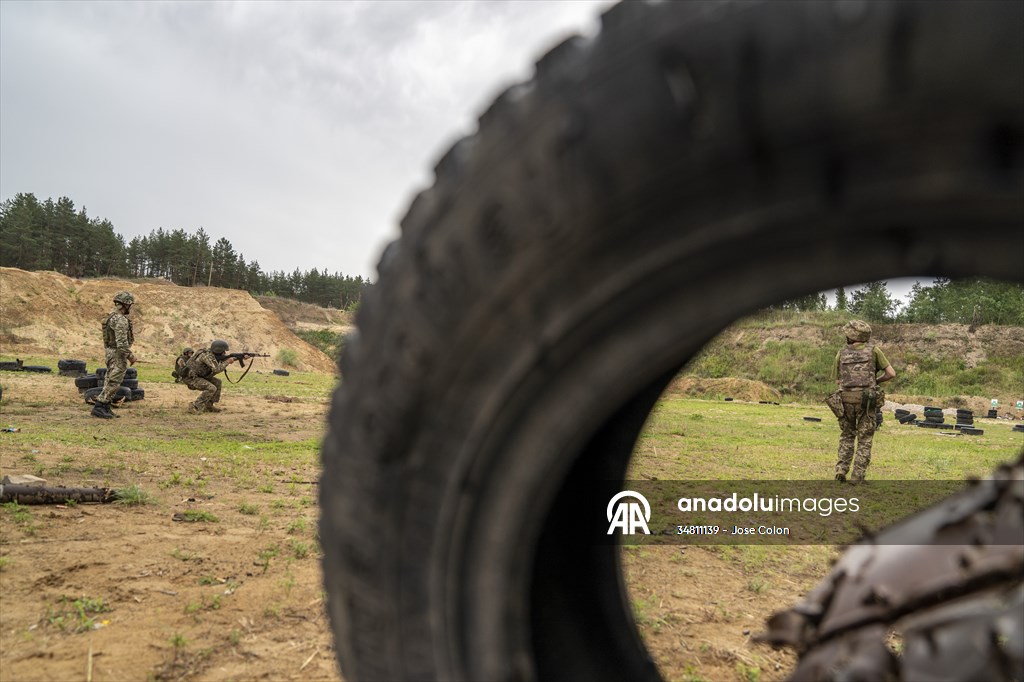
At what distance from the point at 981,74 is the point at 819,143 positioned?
0.14 m

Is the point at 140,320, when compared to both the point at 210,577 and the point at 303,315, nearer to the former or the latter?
the point at 303,315

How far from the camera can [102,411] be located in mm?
9648

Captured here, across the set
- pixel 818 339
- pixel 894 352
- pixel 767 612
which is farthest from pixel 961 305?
pixel 767 612

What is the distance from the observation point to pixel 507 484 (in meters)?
0.82

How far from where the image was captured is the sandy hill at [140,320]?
3275cm

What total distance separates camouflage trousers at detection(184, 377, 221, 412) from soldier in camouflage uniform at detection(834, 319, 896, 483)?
10.3 m

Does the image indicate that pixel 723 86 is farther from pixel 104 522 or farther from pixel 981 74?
pixel 104 522

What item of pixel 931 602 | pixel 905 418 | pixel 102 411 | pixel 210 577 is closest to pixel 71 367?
pixel 102 411

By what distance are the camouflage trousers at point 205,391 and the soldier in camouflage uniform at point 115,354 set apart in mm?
1300

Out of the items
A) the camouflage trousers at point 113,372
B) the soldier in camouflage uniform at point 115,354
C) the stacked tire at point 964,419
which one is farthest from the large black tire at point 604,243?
the stacked tire at point 964,419

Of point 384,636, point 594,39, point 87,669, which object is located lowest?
point 87,669

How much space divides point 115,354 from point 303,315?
5015 centimetres

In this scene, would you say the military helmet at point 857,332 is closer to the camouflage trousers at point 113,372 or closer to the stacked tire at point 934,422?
the camouflage trousers at point 113,372

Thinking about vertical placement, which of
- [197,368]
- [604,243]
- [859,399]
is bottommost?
[197,368]
